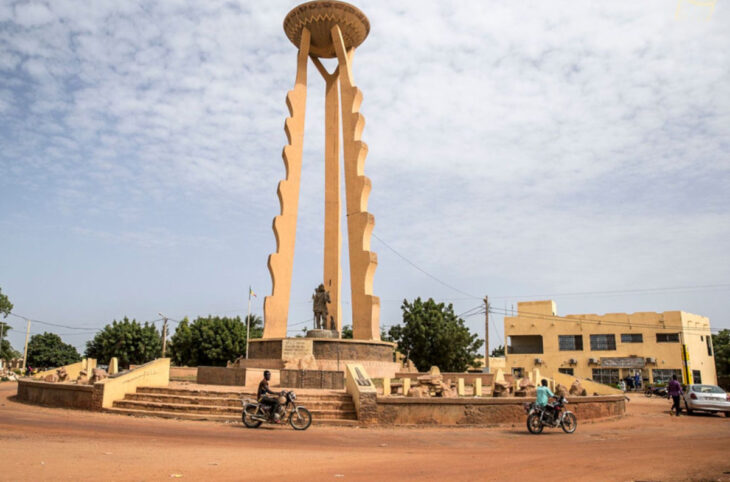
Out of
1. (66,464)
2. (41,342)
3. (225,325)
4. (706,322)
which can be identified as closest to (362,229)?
(66,464)

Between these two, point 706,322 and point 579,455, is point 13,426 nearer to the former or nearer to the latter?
point 579,455

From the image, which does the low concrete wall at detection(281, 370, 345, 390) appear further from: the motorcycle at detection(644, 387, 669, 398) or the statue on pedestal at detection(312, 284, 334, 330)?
the motorcycle at detection(644, 387, 669, 398)

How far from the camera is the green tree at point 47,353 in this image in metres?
56.2

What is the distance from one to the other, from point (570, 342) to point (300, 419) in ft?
114

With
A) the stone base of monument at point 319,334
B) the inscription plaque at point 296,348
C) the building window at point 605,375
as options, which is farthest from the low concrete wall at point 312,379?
the building window at point 605,375

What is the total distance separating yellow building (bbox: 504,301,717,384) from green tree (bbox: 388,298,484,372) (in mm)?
7722

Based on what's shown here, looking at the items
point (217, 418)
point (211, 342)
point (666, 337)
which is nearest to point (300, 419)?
point (217, 418)

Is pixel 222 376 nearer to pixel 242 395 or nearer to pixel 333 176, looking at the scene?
pixel 242 395

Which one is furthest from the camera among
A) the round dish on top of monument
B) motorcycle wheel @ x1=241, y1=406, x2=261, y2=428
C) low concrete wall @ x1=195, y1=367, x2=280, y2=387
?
the round dish on top of monument

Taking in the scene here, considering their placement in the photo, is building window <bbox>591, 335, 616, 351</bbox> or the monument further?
building window <bbox>591, 335, 616, 351</bbox>


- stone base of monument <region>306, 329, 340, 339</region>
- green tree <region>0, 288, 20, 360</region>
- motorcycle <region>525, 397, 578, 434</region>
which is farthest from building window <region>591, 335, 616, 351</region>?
green tree <region>0, 288, 20, 360</region>

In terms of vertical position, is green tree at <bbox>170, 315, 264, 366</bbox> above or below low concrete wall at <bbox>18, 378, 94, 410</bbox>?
above

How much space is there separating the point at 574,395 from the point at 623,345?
28452mm

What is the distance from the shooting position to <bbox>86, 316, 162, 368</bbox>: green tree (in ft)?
142
